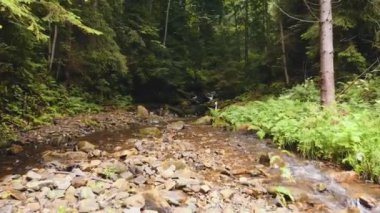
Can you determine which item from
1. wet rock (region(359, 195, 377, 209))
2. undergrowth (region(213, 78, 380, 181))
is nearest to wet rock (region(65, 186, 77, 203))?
wet rock (region(359, 195, 377, 209))

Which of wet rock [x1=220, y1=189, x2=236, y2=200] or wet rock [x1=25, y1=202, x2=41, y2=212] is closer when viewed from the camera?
wet rock [x1=25, y1=202, x2=41, y2=212]

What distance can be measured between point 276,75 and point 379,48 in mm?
8446

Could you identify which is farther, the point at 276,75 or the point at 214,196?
the point at 276,75

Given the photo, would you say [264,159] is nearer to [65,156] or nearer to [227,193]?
[227,193]

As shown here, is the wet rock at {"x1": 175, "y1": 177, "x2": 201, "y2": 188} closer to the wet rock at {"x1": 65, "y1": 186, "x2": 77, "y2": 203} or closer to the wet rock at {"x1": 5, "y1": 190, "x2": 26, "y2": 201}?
the wet rock at {"x1": 65, "y1": 186, "x2": 77, "y2": 203}

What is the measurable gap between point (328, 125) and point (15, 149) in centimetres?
700

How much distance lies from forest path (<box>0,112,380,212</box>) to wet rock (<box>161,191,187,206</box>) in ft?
0.05

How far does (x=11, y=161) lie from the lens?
787 centimetres

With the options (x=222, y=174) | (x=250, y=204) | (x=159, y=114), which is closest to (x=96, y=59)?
(x=159, y=114)

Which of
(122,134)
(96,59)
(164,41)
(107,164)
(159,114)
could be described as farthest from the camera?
(164,41)

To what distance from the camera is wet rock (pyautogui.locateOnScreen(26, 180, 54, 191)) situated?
18.2ft

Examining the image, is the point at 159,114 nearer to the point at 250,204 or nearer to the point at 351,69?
the point at 351,69

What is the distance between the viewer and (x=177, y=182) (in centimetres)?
595

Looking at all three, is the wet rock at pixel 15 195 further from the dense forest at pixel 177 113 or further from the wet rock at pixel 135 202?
the wet rock at pixel 135 202
